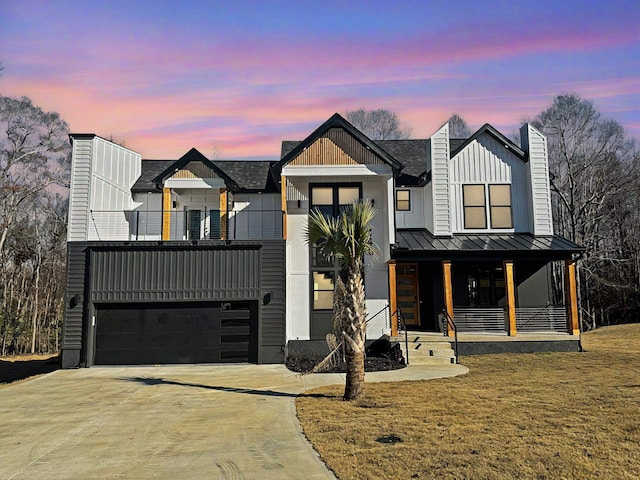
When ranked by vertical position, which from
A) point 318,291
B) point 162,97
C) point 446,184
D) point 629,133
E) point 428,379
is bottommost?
point 428,379

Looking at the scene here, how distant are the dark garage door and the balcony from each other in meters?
2.72

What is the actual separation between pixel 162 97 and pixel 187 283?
21.0 feet

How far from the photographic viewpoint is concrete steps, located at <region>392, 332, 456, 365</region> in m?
14.4

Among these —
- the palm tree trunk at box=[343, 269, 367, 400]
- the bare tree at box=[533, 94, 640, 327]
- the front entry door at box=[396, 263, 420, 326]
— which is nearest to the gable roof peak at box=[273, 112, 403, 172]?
the front entry door at box=[396, 263, 420, 326]

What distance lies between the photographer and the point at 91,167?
1653 centimetres

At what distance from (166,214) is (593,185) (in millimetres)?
27689

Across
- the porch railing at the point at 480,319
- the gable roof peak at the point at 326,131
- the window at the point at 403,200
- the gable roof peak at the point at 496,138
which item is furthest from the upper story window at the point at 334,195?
the porch railing at the point at 480,319

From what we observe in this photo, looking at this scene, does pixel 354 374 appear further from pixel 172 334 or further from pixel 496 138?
pixel 496 138

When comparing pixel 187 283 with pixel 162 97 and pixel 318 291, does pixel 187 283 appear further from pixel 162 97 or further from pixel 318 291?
pixel 162 97

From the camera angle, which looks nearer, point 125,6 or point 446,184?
point 125,6

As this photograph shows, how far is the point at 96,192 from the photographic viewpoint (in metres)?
16.7

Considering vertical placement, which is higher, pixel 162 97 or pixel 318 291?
pixel 162 97

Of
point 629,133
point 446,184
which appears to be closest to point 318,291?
point 446,184

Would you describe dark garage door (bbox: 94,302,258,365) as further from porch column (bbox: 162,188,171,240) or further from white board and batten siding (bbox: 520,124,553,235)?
white board and batten siding (bbox: 520,124,553,235)
